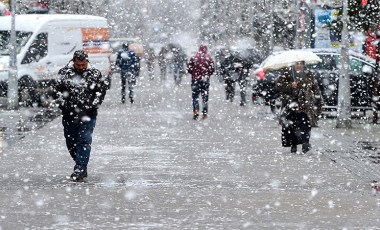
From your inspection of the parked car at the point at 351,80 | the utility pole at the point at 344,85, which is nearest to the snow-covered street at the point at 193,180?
the utility pole at the point at 344,85

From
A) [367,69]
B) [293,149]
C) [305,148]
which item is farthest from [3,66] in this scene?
[305,148]

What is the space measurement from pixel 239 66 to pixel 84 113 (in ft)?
58.8

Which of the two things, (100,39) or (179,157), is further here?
(100,39)

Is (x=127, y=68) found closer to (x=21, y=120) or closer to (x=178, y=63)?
(x=21, y=120)

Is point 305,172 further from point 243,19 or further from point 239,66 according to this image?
point 243,19

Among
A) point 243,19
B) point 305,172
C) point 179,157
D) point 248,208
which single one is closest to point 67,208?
point 248,208

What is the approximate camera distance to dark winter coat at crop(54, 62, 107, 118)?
12992 millimetres

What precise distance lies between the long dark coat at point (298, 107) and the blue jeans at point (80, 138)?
417cm

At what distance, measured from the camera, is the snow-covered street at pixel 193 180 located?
32.0 ft

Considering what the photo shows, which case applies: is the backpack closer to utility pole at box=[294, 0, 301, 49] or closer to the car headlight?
the car headlight

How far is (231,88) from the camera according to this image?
101 feet

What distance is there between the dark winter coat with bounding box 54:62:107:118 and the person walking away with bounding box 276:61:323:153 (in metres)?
4.23

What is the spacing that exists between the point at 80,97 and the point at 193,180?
1.64m

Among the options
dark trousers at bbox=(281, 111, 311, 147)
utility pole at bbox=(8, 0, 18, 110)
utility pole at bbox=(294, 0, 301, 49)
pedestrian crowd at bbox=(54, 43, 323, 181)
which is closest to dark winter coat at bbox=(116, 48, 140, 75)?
utility pole at bbox=(8, 0, 18, 110)
